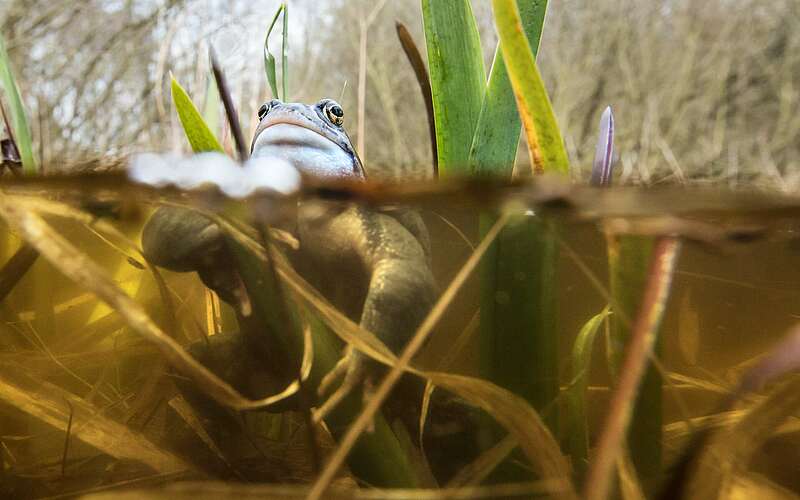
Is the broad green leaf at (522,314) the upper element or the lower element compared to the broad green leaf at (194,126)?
lower

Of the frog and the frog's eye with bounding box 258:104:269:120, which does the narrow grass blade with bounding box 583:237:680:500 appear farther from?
the frog's eye with bounding box 258:104:269:120

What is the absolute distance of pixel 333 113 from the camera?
32.9 inches

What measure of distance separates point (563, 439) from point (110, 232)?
251 millimetres

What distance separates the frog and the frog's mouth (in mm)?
433

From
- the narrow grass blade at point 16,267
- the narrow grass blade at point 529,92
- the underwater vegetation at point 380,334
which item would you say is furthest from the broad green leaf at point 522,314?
the narrow grass blade at point 16,267

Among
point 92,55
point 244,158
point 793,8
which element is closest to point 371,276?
point 244,158

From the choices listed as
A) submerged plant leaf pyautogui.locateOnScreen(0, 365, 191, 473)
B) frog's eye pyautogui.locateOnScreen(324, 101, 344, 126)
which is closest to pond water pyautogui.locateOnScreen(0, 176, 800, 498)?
submerged plant leaf pyautogui.locateOnScreen(0, 365, 191, 473)

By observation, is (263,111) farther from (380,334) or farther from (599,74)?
(599,74)

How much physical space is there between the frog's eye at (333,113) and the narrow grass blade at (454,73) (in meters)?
0.30

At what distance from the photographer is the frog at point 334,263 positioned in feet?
0.88

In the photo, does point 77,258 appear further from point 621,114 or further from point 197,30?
point 621,114

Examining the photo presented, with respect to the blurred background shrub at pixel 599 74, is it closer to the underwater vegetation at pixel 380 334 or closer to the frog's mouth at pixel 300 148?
the frog's mouth at pixel 300 148

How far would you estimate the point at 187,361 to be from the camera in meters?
0.28

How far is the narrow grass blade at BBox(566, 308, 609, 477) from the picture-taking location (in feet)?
0.96
